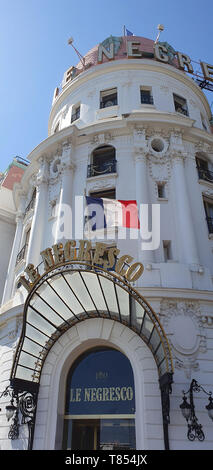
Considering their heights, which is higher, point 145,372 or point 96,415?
point 145,372

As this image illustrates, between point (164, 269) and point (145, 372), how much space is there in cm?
420

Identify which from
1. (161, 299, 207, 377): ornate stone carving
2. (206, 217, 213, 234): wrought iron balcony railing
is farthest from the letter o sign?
Answer: (206, 217, 213, 234): wrought iron balcony railing

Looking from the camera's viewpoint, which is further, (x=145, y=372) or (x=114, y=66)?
(x=114, y=66)

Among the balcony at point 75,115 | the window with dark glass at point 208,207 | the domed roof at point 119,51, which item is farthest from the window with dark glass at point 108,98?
the window with dark glass at point 208,207

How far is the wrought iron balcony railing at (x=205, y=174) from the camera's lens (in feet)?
61.5

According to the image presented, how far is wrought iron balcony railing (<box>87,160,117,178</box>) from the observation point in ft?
59.9

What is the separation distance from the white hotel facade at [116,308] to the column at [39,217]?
Result: 72 millimetres

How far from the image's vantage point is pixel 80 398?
13.0 meters

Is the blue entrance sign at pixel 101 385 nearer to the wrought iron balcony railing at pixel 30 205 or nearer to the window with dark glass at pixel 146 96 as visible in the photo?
the wrought iron balcony railing at pixel 30 205

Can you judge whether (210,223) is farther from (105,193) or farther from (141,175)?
(105,193)
